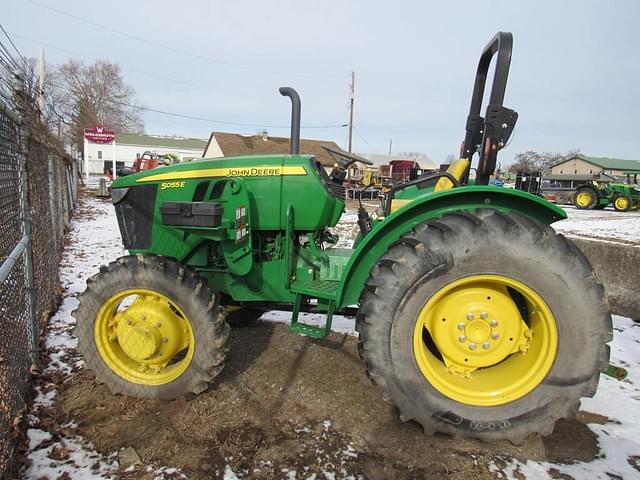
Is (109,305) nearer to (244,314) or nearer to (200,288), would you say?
(200,288)

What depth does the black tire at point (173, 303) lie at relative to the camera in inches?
104

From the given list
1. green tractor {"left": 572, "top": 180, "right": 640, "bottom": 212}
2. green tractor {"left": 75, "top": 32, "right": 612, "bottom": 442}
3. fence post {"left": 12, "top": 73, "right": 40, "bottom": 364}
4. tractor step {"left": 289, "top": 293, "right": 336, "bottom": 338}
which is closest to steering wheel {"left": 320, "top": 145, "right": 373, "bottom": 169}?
green tractor {"left": 75, "top": 32, "right": 612, "bottom": 442}

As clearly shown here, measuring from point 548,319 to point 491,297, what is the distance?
0.29 m

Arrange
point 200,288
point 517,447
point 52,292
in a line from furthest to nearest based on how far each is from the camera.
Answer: point 52,292, point 200,288, point 517,447

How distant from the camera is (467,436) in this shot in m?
2.25

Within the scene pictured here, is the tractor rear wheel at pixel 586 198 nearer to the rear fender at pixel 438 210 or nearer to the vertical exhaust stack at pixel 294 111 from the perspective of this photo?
the rear fender at pixel 438 210

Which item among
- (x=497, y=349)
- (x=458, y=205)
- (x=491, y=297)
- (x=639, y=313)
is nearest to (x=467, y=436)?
(x=497, y=349)

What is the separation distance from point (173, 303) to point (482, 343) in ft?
6.10

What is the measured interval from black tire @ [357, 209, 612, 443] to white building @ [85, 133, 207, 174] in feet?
183

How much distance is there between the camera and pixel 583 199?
21516 millimetres

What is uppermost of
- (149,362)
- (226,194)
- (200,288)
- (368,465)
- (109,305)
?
(226,194)

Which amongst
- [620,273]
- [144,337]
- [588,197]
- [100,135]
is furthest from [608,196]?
[100,135]

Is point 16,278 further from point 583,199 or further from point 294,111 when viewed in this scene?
point 583,199

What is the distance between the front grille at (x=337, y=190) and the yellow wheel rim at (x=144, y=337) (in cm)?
128
